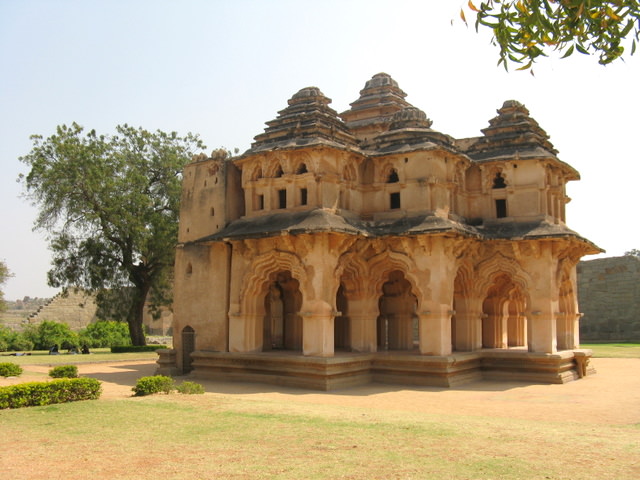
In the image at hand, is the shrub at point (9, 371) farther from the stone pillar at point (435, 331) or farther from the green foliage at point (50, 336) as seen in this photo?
the green foliage at point (50, 336)

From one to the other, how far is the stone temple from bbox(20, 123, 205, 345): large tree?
990 centimetres

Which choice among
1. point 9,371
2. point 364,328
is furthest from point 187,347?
point 364,328

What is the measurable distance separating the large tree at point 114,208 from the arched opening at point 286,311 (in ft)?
34.9

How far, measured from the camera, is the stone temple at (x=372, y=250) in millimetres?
18188

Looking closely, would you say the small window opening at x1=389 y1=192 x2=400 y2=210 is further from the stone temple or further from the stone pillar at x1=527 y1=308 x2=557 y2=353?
the stone pillar at x1=527 y1=308 x2=557 y2=353

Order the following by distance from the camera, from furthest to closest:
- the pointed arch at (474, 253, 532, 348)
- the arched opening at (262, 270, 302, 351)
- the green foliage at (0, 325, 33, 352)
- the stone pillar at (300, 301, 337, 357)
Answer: the green foliage at (0, 325, 33, 352) → the arched opening at (262, 270, 302, 351) → the pointed arch at (474, 253, 532, 348) → the stone pillar at (300, 301, 337, 357)

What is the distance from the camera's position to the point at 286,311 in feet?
72.9

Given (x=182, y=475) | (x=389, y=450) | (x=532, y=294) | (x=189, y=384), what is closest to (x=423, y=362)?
(x=532, y=294)

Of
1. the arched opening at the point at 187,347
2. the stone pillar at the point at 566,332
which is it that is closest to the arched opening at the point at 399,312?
the stone pillar at the point at 566,332

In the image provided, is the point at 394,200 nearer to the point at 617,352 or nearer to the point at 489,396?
the point at 489,396

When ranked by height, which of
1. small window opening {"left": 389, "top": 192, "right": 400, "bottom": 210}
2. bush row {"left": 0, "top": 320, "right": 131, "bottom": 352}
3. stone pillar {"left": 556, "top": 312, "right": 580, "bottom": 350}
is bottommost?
bush row {"left": 0, "top": 320, "right": 131, "bottom": 352}

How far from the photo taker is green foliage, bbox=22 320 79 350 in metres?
36.4

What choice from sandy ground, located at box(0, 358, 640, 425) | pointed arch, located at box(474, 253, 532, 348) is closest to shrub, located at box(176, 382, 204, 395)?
sandy ground, located at box(0, 358, 640, 425)

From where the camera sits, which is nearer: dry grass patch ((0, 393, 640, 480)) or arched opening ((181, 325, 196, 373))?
dry grass patch ((0, 393, 640, 480))
